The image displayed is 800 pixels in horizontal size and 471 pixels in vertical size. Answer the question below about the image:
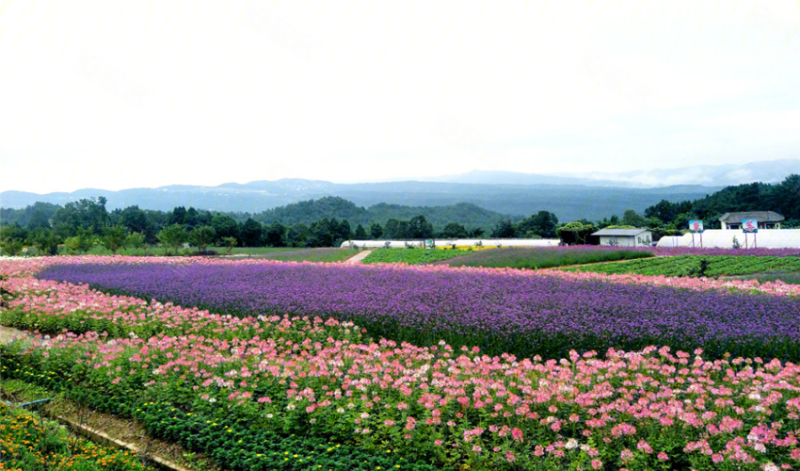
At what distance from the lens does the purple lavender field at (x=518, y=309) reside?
8.02 metres

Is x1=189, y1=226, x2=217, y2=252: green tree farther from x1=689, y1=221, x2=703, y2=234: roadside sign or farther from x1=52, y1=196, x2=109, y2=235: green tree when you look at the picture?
x1=689, y1=221, x2=703, y2=234: roadside sign

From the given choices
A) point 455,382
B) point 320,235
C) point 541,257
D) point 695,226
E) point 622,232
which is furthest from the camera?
point 320,235

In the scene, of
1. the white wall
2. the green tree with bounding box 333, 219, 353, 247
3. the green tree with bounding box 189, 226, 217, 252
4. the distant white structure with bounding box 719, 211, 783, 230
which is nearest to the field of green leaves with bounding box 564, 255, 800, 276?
the white wall

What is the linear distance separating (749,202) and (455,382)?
6353 cm

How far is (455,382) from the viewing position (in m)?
5.92

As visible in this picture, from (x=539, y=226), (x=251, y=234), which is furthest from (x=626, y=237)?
(x=251, y=234)

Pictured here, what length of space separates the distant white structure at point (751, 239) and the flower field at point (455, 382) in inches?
933

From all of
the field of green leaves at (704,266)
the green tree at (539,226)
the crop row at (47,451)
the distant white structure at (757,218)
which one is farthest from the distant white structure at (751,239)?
the crop row at (47,451)

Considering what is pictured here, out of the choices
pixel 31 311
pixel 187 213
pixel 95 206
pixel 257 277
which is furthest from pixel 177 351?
pixel 95 206

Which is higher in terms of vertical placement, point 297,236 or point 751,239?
point 297,236

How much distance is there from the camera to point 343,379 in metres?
6.68

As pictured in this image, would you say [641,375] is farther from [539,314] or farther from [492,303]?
[492,303]

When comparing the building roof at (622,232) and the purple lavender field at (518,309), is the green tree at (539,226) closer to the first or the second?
the building roof at (622,232)

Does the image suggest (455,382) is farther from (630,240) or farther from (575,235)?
(575,235)
